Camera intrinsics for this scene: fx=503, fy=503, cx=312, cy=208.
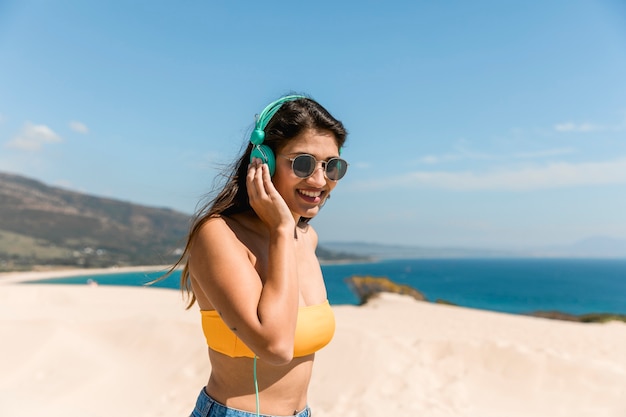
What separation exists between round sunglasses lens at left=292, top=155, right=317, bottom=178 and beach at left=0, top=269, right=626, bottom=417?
514 centimetres

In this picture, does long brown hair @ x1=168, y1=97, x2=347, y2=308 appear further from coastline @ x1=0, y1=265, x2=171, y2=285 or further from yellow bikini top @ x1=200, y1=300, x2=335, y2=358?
coastline @ x1=0, y1=265, x2=171, y2=285

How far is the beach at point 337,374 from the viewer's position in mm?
6961

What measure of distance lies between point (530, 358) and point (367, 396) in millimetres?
3189

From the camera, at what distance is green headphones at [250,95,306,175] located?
6.63ft

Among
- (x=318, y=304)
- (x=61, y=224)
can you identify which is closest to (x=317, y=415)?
(x=318, y=304)

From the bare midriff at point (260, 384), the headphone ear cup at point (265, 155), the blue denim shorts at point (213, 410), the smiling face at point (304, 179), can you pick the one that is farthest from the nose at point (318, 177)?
the blue denim shorts at point (213, 410)

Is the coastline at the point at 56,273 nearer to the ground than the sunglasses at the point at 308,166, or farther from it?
nearer to the ground

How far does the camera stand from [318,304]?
6.78ft

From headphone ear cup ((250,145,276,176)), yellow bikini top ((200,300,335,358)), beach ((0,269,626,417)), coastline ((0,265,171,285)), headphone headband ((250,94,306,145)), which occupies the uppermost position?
headphone headband ((250,94,306,145))

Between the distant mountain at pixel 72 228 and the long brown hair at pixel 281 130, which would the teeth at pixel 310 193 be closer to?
the long brown hair at pixel 281 130

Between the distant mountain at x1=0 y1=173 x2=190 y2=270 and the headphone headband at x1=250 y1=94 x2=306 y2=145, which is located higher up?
the headphone headband at x1=250 y1=94 x2=306 y2=145

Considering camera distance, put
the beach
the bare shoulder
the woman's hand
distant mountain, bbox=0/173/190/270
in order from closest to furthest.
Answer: the woman's hand < the bare shoulder < the beach < distant mountain, bbox=0/173/190/270

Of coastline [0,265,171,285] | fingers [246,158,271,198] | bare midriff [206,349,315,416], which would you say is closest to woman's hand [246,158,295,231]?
fingers [246,158,271,198]

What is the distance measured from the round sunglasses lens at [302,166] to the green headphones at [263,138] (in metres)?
0.10
